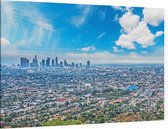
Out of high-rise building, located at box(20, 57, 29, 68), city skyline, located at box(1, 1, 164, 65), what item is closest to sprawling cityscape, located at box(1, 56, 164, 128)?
high-rise building, located at box(20, 57, 29, 68)

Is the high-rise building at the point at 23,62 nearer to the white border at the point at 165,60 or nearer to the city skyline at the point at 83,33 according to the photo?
the city skyline at the point at 83,33

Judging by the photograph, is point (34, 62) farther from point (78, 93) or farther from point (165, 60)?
point (165, 60)

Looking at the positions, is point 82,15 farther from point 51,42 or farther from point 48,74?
point 48,74

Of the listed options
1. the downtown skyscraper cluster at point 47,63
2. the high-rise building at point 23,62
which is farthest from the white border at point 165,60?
the high-rise building at point 23,62

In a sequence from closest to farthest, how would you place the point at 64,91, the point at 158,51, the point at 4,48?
the point at 4,48, the point at 64,91, the point at 158,51

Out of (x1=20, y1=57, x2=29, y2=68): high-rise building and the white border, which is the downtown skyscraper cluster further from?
the white border

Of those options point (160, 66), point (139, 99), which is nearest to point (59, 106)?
point (139, 99)
